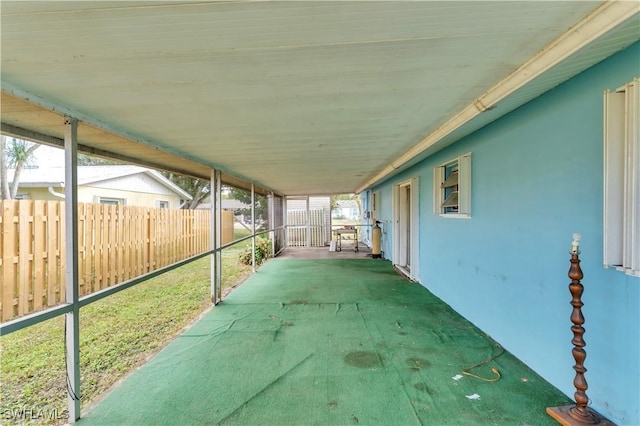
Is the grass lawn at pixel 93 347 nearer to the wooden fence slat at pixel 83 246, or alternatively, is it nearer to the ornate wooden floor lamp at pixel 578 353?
the wooden fence slat at pixel 83 246

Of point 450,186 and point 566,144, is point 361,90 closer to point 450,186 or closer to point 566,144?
point 566,144

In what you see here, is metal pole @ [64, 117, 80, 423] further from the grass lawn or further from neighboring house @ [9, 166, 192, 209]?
neighboring house @ [9, 166, 192, 209]

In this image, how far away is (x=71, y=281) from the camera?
2037 mm

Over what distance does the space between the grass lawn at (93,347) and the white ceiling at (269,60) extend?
7.29ft

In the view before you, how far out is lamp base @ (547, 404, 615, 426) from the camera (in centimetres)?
175

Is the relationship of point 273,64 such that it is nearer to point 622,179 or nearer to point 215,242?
point 622,179

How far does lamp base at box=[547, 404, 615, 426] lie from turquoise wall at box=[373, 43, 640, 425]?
60 millimetres

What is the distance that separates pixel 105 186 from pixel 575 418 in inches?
400

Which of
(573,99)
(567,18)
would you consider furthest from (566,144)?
(567,18)

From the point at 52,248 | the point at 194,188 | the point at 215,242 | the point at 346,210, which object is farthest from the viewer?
the point at 346,210

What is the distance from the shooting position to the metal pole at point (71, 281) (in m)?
2.01

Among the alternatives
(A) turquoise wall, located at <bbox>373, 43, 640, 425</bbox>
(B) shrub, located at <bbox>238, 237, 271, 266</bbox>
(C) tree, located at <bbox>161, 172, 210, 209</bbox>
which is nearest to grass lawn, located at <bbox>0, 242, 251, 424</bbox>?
(B) shrub, located at <bbox>238, 237, 271, 266</bbox>

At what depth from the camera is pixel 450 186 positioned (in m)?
4.24

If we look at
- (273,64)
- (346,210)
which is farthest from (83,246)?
(346,210)
